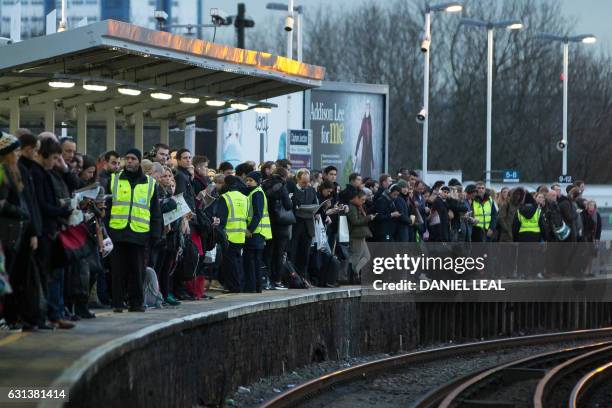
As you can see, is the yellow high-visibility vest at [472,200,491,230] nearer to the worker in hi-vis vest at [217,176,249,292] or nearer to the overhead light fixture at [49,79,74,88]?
the worker in hi-vis vest at [217,176,249,292]

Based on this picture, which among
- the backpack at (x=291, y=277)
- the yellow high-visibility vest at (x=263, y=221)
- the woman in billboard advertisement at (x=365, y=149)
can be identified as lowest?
the backpack at (x=291, y=277)

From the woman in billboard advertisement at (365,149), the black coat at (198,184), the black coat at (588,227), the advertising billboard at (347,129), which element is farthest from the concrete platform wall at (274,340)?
the advertising billboard at (347,129)

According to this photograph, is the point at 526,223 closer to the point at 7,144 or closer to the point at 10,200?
the point at 10,200

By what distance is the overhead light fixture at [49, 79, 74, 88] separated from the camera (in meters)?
20.4

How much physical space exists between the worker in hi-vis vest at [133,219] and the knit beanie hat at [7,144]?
137 inches

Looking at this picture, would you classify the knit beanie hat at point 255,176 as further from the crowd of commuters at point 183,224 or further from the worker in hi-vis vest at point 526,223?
the worker in hi-vis vest at point 526,223

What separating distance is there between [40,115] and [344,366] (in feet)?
33.1

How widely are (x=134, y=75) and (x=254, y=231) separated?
164 inches

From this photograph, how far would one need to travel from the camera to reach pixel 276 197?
66.5 feet

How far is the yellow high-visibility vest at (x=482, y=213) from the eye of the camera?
2733cm

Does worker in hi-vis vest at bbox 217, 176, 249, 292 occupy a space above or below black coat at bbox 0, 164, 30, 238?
below

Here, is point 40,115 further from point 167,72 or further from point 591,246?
point 591,246

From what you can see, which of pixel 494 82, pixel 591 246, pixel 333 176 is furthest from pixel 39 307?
pixel 494 82

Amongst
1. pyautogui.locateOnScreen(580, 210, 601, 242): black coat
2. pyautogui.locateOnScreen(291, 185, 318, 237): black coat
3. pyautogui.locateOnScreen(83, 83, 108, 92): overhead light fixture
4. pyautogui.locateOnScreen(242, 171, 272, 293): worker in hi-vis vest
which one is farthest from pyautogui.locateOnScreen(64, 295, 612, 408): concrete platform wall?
pyautogui.locateOnScreen(83, 83, 108, 92): overhead light fixture
